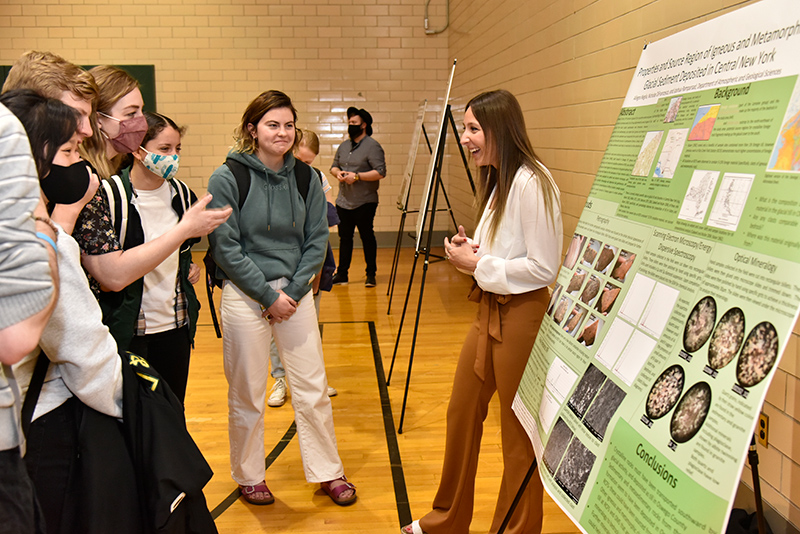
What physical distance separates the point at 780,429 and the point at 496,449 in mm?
1380

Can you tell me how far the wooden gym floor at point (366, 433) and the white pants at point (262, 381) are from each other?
0.58 feet

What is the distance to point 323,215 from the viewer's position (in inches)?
104

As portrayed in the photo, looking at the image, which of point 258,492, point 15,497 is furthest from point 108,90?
point 258,492

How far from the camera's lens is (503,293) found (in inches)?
79.8

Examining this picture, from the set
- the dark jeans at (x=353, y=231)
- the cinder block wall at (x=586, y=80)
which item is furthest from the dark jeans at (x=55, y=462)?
the dark jeans at (x=353, y=231)

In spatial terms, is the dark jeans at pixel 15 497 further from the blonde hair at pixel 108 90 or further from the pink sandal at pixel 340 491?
the pink sandal at pixel 340 491

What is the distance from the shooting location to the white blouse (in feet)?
6.47

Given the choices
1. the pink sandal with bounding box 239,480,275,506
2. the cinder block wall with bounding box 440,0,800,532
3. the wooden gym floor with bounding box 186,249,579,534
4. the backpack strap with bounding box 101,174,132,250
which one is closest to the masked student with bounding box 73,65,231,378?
the backpack strap with bounding box 101,174,132,250

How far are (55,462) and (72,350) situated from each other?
9.1 inches

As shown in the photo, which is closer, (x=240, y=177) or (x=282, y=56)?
(x=240, y=177)

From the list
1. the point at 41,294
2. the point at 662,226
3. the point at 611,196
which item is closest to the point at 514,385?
the point at 611,196

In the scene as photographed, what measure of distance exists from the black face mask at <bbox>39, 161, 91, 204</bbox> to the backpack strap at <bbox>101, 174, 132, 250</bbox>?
1.95 ft

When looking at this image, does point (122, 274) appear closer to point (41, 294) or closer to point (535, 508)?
point (41, 294)

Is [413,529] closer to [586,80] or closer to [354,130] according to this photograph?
[586,80]
